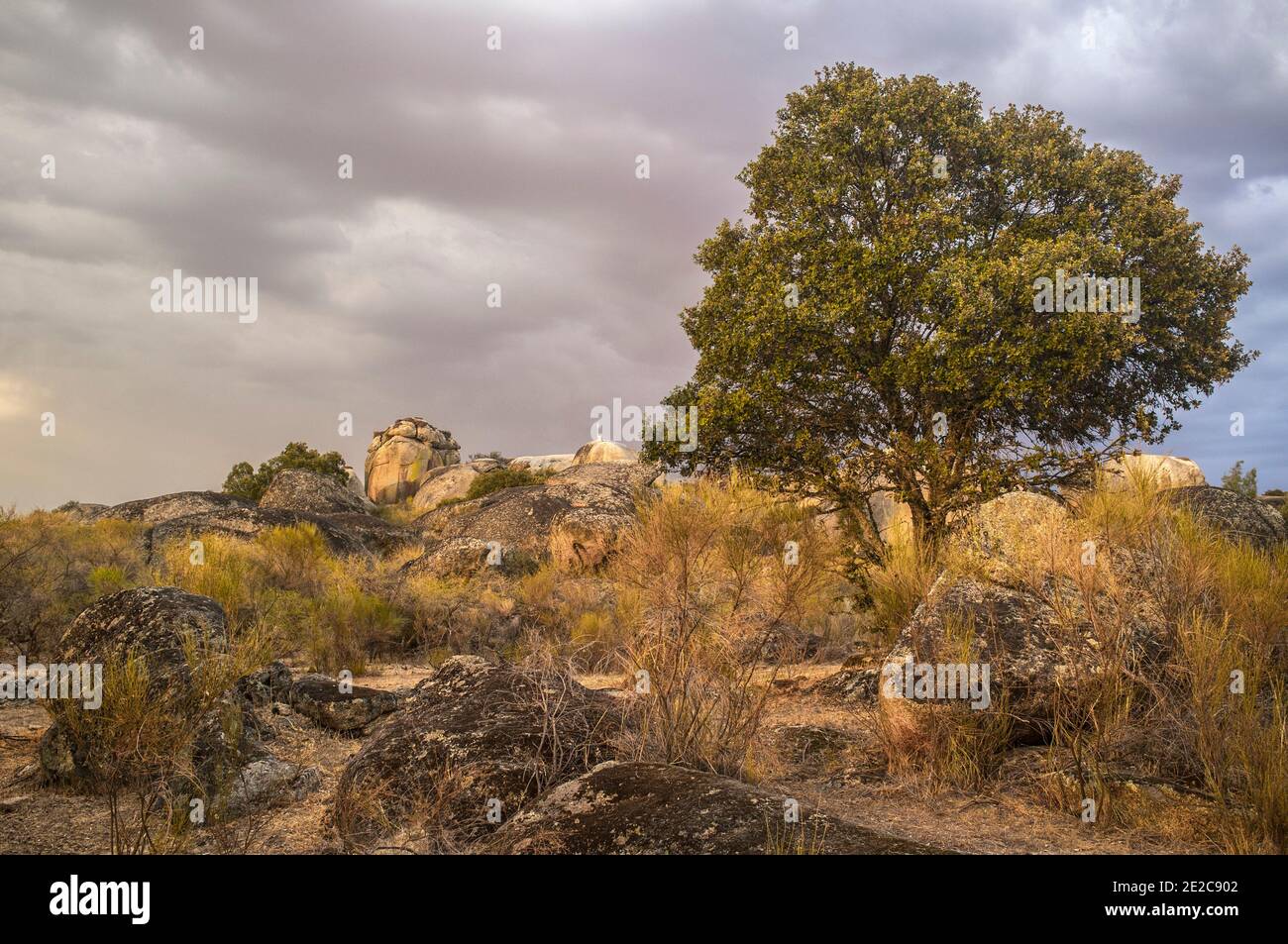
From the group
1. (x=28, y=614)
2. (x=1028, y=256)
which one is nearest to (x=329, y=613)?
(x=28, y=614)

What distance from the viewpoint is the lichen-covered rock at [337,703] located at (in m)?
8.27

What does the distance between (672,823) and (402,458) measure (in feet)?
137

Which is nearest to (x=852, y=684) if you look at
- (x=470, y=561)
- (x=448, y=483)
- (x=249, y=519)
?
(x=470, y=561)

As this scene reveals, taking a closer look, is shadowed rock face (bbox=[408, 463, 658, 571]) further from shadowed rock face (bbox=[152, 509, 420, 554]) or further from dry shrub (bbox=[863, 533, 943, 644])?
dry shrub (bbox=[863, 533, 943, 644])

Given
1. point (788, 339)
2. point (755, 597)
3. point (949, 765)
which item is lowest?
point (949, 765)

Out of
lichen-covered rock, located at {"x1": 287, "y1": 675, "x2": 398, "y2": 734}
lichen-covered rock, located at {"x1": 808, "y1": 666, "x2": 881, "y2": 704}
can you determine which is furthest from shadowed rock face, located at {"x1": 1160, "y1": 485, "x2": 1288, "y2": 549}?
lichen-covered rock, located at {"x1": 287, "y1": 675, "x2": 398, "y2": 734}

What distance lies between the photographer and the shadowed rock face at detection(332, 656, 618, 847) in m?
5.52

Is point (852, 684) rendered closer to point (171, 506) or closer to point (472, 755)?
point (472, 755)

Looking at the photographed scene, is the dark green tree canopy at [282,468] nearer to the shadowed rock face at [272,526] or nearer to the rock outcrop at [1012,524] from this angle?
the shadowed rock face at [272,526]

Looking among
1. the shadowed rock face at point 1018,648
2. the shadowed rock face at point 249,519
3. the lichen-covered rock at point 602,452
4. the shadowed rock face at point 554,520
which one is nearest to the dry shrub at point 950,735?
the shadowed rock face at point 1018,648

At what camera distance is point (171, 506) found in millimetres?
23062
